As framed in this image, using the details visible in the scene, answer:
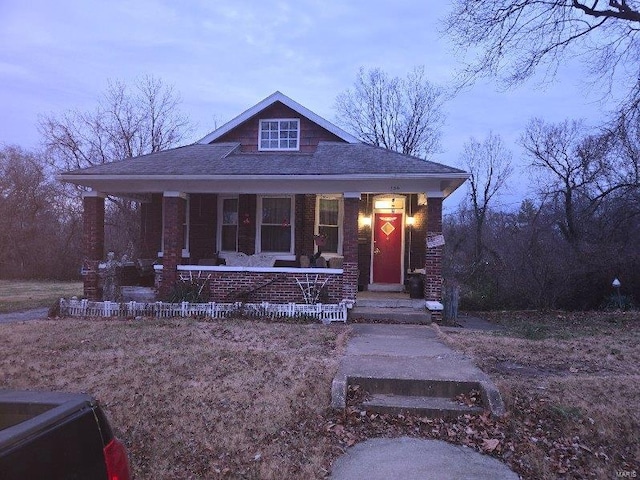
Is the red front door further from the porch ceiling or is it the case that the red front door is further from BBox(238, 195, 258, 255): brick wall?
BBox(238, 195, 258, 255): brick wall

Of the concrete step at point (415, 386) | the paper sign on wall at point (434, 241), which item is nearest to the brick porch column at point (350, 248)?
the paper sign on wall at point (434, 241)

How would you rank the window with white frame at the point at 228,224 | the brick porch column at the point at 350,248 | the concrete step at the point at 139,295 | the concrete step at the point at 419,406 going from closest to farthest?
1. the concrete step at the point at 419,406
2. the brick porch column at the point at 350,248
3. the concrete step at the point at 139,295
4. the window with white frame at the point at 228,224

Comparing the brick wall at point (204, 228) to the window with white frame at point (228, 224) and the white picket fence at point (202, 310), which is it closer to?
the window with white frame at point (228, 224)

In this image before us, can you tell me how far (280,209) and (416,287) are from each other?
4.33 meters

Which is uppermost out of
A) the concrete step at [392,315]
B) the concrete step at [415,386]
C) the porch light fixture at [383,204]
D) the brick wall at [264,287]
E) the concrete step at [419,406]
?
the porch light fixture at [383,204]

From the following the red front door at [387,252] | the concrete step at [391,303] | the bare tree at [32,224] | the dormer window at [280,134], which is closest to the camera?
the concrete step at [391,303]

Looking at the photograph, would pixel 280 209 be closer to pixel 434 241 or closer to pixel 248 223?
pixel 248 223

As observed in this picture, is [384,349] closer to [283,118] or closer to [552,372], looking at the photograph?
[552,372]

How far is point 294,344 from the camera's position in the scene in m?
8.25

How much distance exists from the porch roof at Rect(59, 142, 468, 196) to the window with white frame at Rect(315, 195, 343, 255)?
1324 millimetres

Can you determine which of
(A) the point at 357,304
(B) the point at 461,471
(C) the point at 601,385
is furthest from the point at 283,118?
(B) the point at 461,471

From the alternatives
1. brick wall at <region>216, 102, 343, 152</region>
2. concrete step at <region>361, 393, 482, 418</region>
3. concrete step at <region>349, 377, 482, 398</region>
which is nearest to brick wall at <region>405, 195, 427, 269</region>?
brick wall at <region>216, 102, 343, 152</region>

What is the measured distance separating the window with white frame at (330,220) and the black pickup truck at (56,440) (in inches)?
456

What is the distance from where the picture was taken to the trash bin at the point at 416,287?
41.0 ft
